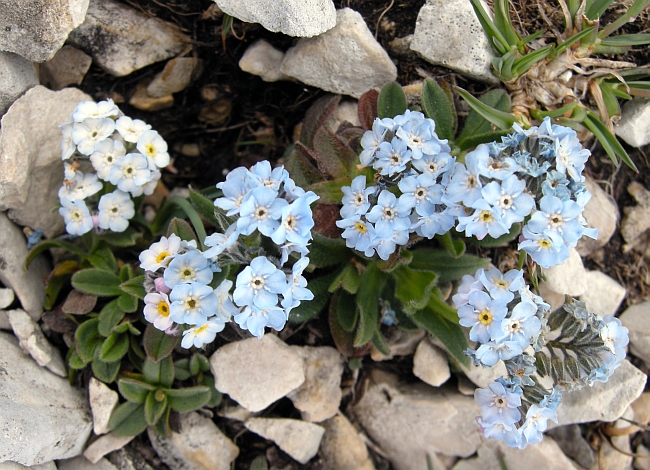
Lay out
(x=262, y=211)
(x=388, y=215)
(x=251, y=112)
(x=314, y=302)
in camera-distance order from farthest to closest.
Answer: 1. (x=251, y=112)
2. (x=314, y=302)
3. (x=388, y=215)
4. (x=262, y=211)

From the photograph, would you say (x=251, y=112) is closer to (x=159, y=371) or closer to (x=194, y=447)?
(x=159, y=371)

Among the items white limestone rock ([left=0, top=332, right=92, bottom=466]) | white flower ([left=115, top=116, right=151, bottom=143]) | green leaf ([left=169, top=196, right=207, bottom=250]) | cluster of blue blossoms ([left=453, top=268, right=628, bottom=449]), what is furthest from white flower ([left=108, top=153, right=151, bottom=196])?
cluster of blue blossoms ([left=453, top=268, right=628, bottom=449])

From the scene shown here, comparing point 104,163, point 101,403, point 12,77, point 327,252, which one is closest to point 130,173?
point 104,163

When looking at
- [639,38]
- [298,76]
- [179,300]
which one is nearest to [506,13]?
[639,38]

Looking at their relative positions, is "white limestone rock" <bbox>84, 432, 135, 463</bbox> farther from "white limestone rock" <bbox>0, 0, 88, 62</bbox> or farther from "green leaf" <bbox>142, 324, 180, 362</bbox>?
"white limestone rock" <bbox>0, 0, 88, 62</bbox>

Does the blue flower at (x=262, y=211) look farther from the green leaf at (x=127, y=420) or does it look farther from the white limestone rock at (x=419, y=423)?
the white limestone rock at (x=419, y=423)

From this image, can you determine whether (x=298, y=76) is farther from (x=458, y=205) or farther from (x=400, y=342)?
(x=400, y=342)
